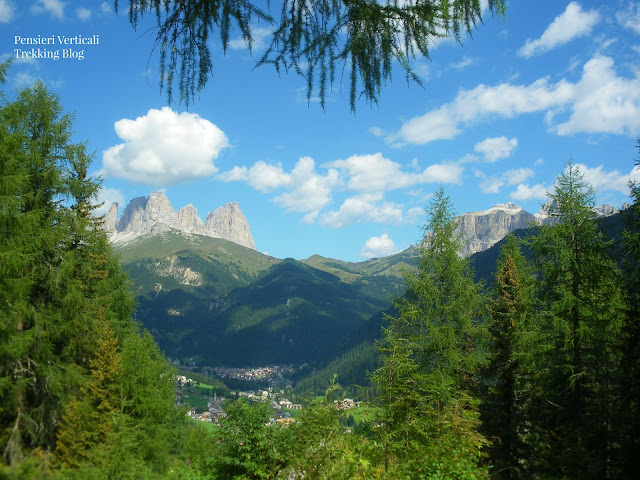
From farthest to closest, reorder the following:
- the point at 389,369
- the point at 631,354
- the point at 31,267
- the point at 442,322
A: the point at 442,322, the point at 31,267, the point at 389,369, the point at 631,354

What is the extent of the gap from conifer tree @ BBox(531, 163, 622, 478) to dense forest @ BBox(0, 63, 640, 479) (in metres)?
0.06

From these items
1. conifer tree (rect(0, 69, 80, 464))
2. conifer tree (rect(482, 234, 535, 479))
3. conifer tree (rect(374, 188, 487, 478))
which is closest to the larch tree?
conifer tree (rect(0, 69, 80, 464))

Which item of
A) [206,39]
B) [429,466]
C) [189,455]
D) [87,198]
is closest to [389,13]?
[206,39]

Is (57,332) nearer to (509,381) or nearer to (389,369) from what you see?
(389,369)

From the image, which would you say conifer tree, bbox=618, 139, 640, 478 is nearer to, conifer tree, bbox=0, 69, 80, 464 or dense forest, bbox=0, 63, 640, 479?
dense forest, bbox=0, 63, 640, 479

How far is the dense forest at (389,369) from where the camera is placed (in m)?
6.94

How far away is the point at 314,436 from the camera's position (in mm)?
7543

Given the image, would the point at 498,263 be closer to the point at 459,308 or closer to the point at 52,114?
the point at 459,308

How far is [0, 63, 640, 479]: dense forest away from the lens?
694cm

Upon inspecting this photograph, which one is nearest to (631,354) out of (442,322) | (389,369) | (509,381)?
(389,369)

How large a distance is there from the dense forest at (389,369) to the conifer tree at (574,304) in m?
0.06

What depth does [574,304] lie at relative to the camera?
11547 mm

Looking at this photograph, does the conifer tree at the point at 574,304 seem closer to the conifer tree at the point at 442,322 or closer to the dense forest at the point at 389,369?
the dense forest at the point at 389,369

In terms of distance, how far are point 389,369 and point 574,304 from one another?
7.15 metres
